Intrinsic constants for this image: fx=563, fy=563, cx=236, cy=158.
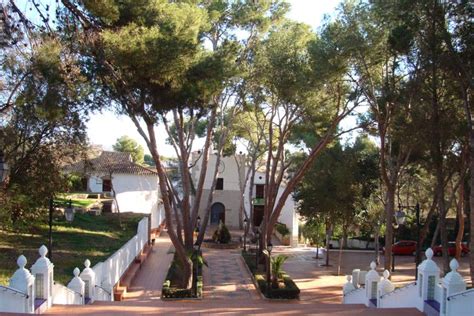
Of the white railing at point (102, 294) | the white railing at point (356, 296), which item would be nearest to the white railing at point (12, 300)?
the white railing at point (102, 294)

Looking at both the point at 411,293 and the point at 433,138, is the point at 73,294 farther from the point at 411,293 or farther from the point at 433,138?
the point at 433,138

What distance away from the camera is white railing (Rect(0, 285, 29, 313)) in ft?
29.1

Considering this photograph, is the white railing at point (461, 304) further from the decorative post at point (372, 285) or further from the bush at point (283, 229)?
the bush at point (283, 229)

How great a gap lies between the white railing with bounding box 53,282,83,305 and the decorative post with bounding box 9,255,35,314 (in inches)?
50.3

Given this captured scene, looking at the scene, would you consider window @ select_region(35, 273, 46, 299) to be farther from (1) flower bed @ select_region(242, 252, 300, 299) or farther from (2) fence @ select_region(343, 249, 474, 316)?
(1) flower bed @ select_region(242, 252, 300, 299)

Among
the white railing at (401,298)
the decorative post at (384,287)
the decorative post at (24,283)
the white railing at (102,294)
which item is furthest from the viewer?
the white railing at (102,294)

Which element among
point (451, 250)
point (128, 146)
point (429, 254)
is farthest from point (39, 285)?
point (128, 146)

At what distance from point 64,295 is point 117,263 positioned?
713 cm

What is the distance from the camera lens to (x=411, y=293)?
1055 cm

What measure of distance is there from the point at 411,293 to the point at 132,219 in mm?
23157

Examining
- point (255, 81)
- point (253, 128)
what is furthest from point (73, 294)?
point (253, 128)

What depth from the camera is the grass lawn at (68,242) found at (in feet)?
53.5

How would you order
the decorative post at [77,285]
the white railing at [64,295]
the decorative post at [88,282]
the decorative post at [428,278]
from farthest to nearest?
the decorative post at [88,282], the decorative post at [77,285], the white railing at [64,295], the decorative post at [428,278]

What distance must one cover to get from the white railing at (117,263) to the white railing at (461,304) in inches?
349
